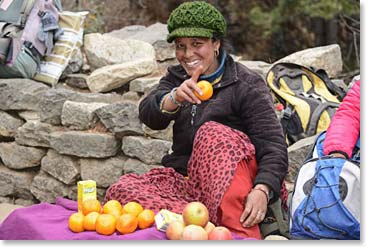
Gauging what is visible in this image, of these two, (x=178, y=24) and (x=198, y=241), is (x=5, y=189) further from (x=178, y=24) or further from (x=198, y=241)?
(x=198, y=241)

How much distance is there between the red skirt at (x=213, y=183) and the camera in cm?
259

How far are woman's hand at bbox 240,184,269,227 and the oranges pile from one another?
1.07 ft

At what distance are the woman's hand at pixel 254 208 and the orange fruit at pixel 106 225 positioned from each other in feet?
1.47

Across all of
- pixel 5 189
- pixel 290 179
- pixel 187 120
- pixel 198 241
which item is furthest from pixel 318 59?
pixel 198 241

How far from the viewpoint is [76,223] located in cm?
259

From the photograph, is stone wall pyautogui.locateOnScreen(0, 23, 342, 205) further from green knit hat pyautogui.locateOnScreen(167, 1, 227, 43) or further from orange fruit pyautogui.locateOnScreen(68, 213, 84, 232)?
orange fruit pyautogui.locateOnScreen(68, 213, 84, 232)

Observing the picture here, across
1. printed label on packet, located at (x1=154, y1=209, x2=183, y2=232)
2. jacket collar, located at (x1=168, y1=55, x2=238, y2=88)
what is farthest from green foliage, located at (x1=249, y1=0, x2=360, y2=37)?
printed label on packet, located at (x1=154, y1=209, x2=183, y2=232)

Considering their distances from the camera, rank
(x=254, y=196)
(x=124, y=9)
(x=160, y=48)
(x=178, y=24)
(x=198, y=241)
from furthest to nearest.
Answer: (x=124, y=9), (x=160, y=48), (x=178, y=24), (x=254, y=196), (x=198, y=241)

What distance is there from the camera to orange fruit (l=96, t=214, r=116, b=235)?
2.53 metres

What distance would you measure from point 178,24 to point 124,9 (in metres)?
4.11

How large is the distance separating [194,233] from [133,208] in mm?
328

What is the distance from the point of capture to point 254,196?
8.58 feet

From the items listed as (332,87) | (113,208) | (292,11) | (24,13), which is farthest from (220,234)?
(292,11)

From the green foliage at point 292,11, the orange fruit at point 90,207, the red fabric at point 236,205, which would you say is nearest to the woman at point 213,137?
the red fabric at point 236,205
